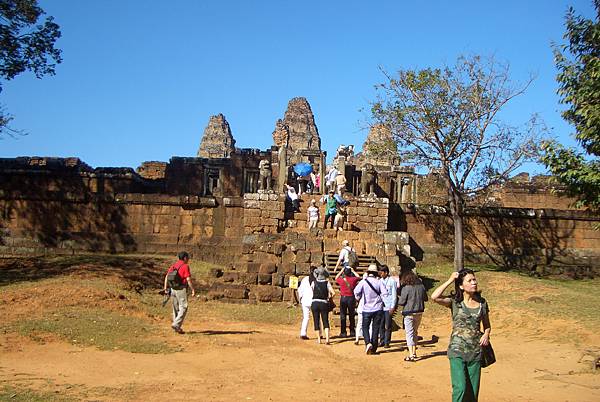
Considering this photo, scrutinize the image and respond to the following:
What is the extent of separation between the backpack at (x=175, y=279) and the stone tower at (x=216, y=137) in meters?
39.7

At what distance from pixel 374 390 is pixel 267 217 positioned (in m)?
12.1

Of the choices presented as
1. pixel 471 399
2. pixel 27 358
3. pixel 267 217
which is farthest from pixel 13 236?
pixel 471 399

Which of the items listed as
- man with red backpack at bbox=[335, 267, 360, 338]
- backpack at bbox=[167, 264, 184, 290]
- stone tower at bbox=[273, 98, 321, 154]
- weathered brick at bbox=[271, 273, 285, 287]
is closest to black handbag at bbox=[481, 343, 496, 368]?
man with red backpack at bbox=[335, 267, 360, 338]

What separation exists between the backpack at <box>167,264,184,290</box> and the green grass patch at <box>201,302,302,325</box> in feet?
9.08

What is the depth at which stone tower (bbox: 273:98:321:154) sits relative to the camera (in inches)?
2066

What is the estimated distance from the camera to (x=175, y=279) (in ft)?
37.1

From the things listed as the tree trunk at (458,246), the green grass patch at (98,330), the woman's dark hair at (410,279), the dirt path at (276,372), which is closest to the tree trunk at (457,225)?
the tree trunk at (458,246)

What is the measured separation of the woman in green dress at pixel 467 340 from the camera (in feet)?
19.4

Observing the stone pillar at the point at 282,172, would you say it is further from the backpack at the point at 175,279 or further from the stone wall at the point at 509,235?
the backpack at the point at 175,279

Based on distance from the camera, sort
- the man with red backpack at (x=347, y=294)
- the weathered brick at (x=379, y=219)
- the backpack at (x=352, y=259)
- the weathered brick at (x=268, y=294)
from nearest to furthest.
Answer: the man with red backpack at (x=347, y=294) → the backpack at (x=352, y=259) → the weathered brick at (x=268, y=294) → the weathered brick at (x=379, y=219)

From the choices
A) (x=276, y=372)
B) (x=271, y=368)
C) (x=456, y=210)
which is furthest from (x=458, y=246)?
(x=276, y=372)

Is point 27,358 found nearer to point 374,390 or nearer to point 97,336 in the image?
point 97,336

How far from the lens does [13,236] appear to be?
21.2 metres

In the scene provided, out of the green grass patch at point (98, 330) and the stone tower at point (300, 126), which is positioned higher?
the stone tower at point (300, 126)
